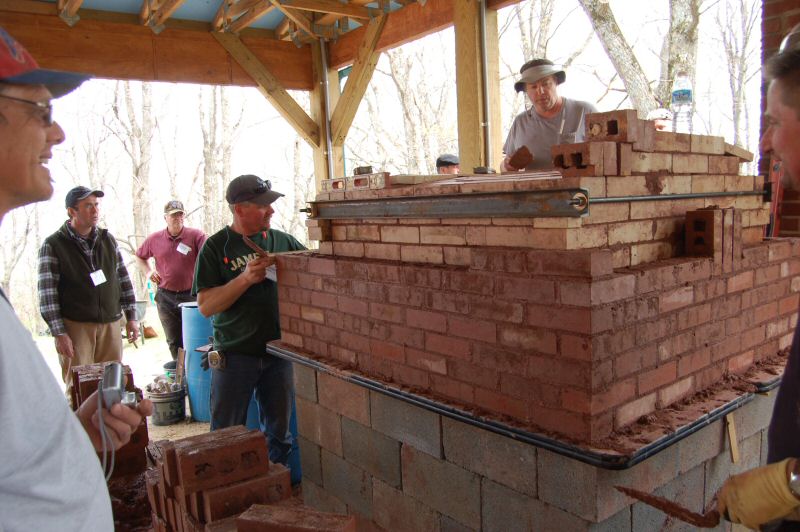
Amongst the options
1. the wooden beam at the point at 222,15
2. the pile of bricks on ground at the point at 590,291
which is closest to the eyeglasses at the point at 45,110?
the pile of bricks on ground at the point at 590,291

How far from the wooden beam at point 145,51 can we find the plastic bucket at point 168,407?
338 centimetres

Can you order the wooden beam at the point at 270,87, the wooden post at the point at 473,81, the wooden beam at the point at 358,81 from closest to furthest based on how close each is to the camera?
the wooden post at the point at 473,81, the wooden beam at the point at 358,81, the wooden beam at the point at 270,87

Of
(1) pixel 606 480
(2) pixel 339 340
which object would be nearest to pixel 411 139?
(2) pixel 339 340

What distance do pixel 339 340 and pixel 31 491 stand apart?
1774 millimetres

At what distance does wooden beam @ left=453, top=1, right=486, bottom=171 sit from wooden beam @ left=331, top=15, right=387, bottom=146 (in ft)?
5.19

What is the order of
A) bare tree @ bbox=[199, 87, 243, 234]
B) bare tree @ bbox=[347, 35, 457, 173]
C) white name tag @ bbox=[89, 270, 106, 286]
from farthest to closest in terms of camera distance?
bare tree @ bbox=[199, 87, 243, 234] → bare tree @ bbox=[347, 35, 457, 173] → white name tag @ bbox=[89, 270, 106, 286]

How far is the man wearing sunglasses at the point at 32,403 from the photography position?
1.24 m

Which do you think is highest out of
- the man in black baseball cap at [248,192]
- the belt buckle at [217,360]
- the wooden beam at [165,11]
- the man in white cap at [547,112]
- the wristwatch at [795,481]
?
the wooden beam at [165,11]

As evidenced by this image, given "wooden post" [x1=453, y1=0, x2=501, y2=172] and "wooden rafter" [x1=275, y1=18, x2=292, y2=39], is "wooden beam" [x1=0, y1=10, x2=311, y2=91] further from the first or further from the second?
"wooden post" [x1=453, y1=0, x2=501, y2=172]

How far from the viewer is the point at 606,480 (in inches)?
77.4

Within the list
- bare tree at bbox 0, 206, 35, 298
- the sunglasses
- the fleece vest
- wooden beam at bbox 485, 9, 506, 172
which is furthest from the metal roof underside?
bare tree at bbox 0, 206, 35, 298

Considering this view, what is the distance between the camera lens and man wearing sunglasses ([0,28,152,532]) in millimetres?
1244

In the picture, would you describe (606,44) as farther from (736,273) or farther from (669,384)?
(669,384)

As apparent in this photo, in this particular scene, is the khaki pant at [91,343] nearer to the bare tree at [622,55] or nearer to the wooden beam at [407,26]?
the wooden beam at [407,26]
